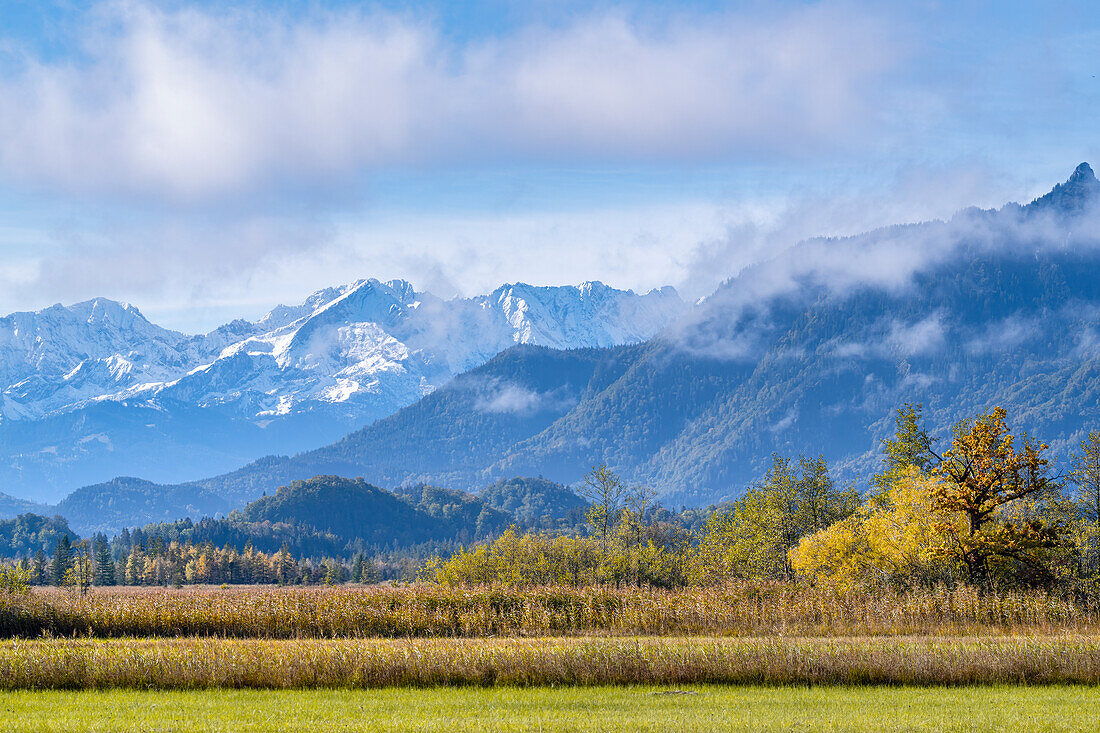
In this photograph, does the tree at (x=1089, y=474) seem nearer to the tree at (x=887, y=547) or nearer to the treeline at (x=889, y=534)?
the treeline at (x=889, y=534)

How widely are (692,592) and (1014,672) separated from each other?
2862 cm

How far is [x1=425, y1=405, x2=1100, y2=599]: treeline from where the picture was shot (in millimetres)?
59219

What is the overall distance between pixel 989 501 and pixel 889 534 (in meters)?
8.23

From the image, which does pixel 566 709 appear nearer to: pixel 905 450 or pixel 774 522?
pixel 774 522

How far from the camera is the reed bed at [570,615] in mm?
53719

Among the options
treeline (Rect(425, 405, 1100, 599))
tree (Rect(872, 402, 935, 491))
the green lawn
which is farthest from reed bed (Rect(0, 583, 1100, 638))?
tree (Rect(872, 402, 935, 491))

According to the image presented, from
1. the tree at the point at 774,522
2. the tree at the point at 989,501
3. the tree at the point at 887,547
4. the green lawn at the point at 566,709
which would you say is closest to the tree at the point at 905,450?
the tree at the point at 774,522

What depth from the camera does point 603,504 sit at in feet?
321

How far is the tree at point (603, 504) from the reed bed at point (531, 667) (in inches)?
2087

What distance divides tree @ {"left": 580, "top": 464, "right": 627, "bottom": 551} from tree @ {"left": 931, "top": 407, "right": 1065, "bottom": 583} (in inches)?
1533

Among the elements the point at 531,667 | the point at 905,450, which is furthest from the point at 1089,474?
the point at 531,667

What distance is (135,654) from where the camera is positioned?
1540 inches

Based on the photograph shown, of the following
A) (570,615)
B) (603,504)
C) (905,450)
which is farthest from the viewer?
(603,504)

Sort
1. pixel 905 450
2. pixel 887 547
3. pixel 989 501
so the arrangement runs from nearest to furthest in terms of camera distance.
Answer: pixel 989 501, pixel 887 547, pixel 905 450
